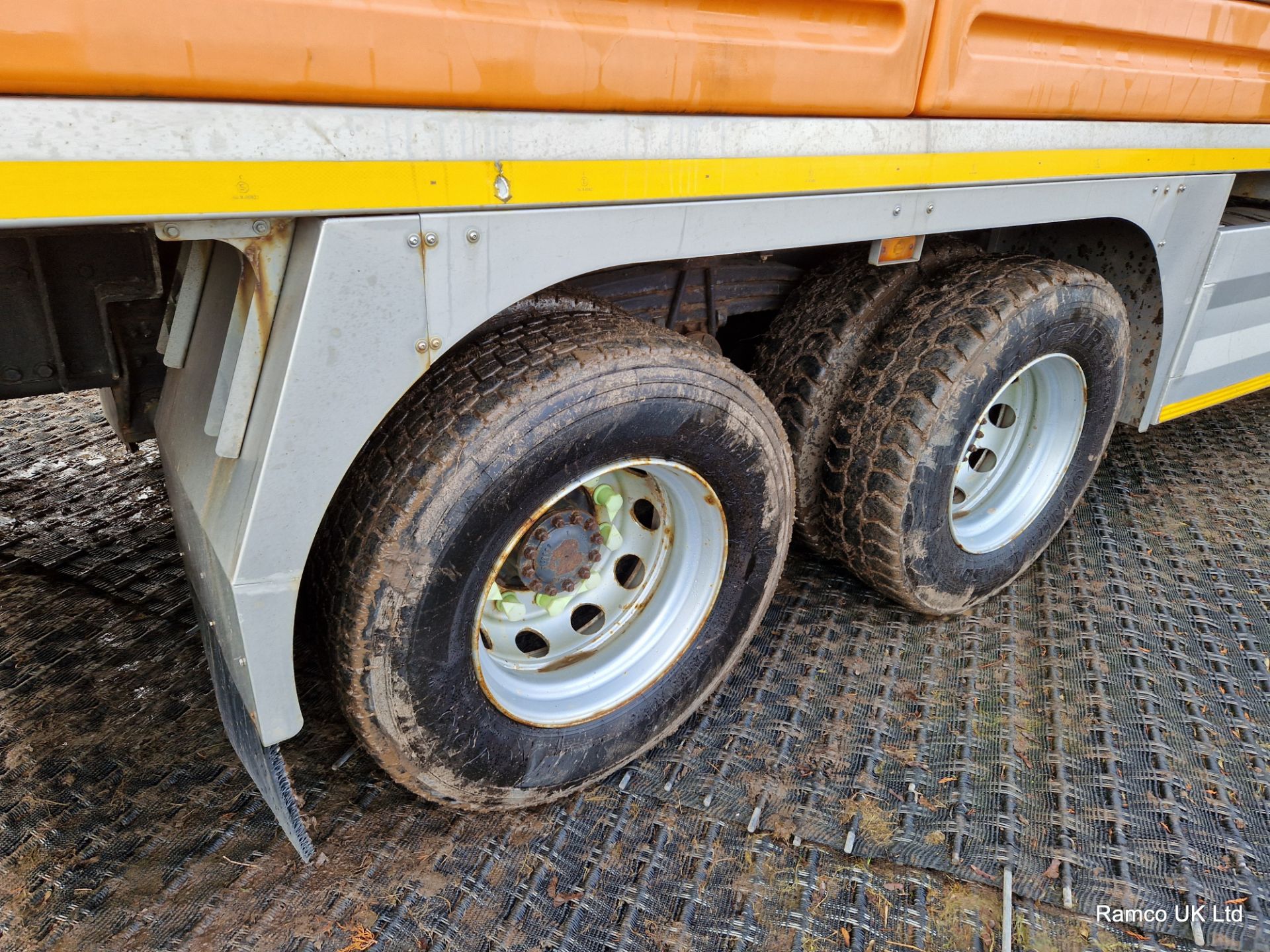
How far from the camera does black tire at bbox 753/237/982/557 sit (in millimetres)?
2307

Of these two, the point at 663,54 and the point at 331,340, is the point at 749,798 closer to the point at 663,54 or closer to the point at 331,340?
the point at 331,340

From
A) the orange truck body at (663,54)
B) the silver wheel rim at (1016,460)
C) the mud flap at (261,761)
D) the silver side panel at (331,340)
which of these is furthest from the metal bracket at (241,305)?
the silver wheel rim at (1016,460)

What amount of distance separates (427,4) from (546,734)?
1.45 m

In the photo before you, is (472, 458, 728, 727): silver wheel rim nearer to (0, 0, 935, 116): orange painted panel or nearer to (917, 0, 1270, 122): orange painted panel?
(0, 0, 935, 116): orange painted panel

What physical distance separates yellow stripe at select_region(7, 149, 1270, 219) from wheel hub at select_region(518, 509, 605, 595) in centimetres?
78

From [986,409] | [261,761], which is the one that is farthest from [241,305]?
[986,409]

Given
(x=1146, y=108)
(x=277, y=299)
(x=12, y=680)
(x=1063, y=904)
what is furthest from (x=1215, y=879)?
(x=12, y=680)

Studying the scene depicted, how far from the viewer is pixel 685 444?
1.80 m

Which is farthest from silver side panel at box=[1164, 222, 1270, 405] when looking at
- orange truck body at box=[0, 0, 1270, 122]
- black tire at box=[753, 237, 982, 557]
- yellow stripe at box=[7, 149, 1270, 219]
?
yellow stripe at box=[7, 149, 1270, 219]

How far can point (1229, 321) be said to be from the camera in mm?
2895

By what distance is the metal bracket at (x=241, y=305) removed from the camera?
1.13 m

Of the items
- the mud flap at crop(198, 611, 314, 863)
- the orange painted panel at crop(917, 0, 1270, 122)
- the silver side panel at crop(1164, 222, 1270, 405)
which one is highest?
the orange painted panel at crop(917, 0, 1270, 122)

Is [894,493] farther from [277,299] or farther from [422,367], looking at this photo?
[277,299]

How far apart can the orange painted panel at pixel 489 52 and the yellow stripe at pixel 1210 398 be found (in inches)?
75.4
